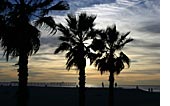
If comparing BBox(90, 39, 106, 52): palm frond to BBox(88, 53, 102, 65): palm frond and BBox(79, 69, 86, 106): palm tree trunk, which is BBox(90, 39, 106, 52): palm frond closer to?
BBox(88, 53, 102, 65): palm frond

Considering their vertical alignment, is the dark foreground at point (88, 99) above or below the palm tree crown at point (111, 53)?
below

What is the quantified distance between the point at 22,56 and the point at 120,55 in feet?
46.2

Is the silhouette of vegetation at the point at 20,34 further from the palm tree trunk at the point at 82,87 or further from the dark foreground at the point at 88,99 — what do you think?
the dark foreground at the point at 88,99

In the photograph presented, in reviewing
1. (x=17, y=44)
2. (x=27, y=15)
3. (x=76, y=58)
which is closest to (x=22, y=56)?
(x=17, y=44)

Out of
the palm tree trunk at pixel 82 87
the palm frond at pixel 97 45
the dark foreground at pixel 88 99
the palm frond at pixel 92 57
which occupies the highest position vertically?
the palm frond at pixel 97 45

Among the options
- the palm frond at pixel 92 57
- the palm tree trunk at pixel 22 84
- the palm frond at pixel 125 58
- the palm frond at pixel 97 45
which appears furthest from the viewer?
the palm frond at pixel 125 58

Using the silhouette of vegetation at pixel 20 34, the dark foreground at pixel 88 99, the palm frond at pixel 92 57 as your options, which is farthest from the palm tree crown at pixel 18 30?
the dark foreground at pixel 88 99

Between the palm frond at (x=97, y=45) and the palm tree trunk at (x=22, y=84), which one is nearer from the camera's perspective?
the palm tree trunk at (x=22, y=84)

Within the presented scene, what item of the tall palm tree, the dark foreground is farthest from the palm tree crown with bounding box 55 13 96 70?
the dark foreground

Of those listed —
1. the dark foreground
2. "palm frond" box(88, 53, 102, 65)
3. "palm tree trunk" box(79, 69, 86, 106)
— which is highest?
"palm frond" box(88, 53, 102, 65)

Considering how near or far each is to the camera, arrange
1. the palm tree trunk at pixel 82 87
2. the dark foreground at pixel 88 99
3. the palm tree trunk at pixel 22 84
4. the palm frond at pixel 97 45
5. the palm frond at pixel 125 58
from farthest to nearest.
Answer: the dark foreground at pixel 88 99
the palm frond at pixel 125 58
the palm frond at pixel 97 45
the palm tree trunk at pixel 82 87
the palm tree trunk at pixel 22 84

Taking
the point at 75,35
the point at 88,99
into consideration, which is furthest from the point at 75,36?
the point at 88,99

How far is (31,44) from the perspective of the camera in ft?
60.9
